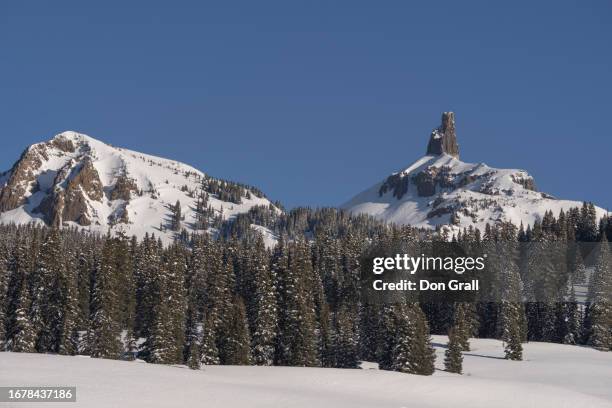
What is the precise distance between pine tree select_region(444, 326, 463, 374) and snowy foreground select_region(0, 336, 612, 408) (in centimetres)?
1261

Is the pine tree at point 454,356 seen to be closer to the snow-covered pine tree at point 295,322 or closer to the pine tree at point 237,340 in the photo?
the snow-covered pine tree at point 295,322

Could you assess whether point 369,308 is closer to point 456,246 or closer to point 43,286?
point 43,286

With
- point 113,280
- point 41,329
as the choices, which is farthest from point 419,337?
point 41,329

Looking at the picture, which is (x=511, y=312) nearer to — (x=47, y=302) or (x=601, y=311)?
(x=601, y=311)

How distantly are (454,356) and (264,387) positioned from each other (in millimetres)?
36370

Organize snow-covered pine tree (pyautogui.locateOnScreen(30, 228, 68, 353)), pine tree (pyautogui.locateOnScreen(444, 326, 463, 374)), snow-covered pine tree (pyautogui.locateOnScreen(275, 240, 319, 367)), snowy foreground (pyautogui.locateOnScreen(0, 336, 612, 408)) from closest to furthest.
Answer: snowy foreground (pyautogui.locateOnScreen(0, 336, 612, 408)), snow-covered pine tree (pyautogui.locateOnScreen(30, 228, 68, 353)), pine tree (pyautogui.locateOnScreen(444, 326, 463, 374)), snow-covered pine tree (pyautogui.locateOnScreen(275, 240, 319, 367))

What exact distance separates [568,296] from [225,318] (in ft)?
208

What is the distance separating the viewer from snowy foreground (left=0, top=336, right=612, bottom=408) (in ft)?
131

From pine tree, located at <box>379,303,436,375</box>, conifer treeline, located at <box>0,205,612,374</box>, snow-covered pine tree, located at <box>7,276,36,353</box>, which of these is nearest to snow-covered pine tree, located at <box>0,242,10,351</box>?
conifer treeline, located at <box>0,205,612,374</box>

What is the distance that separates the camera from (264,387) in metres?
48.2

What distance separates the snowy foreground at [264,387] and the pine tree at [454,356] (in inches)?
496
